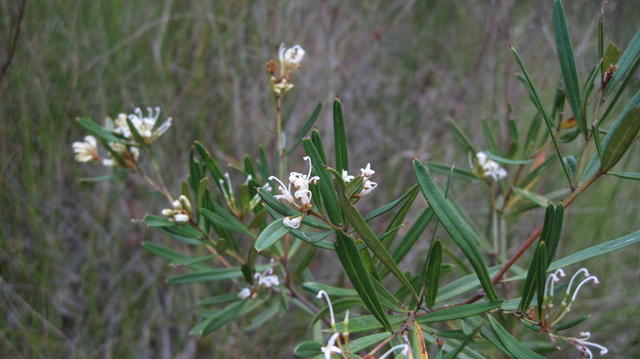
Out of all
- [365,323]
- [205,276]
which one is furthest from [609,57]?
[205,276]

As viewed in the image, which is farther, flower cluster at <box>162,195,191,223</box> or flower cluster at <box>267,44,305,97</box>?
flower cluster at <box>267,44,305,97</box>

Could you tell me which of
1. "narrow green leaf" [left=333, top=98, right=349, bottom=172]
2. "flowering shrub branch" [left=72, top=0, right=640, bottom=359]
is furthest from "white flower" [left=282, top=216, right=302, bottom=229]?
"narrow green leaf" [left=333, top=98, right=349, bottom=172]

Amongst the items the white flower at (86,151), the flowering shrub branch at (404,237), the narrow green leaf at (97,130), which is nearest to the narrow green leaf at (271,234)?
the flowering shrub branch at (404,237)

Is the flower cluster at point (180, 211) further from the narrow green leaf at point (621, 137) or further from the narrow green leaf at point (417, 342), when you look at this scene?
the narrow green leaf at point (621, 137)

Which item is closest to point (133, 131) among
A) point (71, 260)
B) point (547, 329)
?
point (547, 329)

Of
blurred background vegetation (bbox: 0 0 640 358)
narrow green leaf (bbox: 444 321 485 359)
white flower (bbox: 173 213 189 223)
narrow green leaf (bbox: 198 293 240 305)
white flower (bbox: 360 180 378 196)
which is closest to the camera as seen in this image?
narrow green leaf (bbox: 444 321 485 359)

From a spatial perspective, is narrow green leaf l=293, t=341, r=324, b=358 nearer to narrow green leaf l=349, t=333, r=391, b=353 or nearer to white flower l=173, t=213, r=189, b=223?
narrow green leaf l=349, t=333, r=391, b=353
